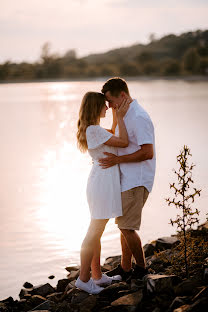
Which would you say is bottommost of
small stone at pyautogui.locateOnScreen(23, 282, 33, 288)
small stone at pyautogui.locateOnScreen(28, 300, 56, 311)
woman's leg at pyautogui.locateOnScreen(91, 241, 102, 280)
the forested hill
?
small stone at pyautogui.locateOnScreen(23, 282, 33, 288)

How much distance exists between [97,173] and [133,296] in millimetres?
1059

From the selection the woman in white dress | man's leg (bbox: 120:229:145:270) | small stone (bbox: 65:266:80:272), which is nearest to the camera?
the woman in white dress

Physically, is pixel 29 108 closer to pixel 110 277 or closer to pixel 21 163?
pixel 21 163

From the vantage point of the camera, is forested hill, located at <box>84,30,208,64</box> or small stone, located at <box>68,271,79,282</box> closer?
small stone, located at <box>68,271,79,282</box>

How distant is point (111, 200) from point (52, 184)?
605cm

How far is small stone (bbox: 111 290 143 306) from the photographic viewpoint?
3.86m

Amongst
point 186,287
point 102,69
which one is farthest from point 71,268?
point 102,69

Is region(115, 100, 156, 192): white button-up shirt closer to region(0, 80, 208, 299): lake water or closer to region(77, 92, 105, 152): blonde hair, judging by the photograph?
region(77, 92, 105, 152): blonde hair

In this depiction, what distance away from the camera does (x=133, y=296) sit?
156 inches

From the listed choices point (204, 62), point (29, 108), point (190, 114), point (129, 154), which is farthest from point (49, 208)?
point (204, 62)

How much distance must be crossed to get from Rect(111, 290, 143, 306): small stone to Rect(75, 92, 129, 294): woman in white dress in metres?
0.43

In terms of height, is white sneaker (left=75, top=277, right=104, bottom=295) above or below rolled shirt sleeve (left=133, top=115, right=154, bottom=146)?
below

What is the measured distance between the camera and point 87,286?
4387mm

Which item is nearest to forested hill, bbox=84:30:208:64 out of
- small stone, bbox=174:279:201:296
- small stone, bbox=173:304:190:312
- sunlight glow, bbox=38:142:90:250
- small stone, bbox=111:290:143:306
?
sunlight glow, bbox=38:142:90:250
